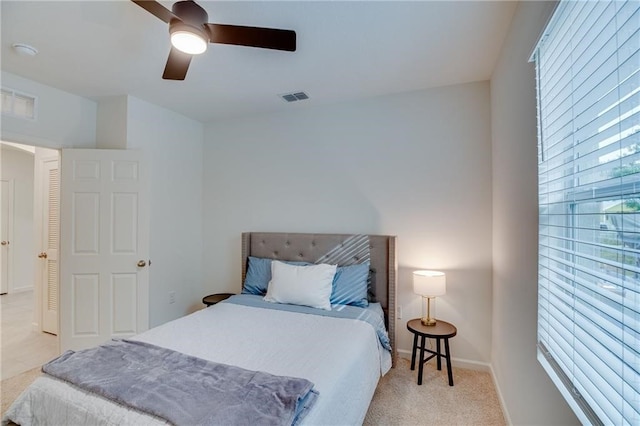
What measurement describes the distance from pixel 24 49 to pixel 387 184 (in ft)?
10.4

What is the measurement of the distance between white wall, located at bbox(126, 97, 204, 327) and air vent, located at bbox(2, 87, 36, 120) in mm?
756

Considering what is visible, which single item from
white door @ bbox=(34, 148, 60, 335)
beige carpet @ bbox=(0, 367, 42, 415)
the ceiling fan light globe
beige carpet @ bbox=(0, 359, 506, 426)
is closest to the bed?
beige carpet @ bbox=(0, 359, 506, 426)

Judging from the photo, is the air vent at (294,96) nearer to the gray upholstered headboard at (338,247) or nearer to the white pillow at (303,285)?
the gray upholstered headboard at (338,247)

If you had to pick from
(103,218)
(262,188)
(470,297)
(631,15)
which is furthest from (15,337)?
(631,15)

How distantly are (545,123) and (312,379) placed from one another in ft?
5.48

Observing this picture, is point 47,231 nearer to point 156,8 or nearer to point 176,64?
point 176,64

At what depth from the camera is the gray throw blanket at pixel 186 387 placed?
3.94 ft

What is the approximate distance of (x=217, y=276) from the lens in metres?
3.93

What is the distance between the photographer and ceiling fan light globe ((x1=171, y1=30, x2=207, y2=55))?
155 centimetres

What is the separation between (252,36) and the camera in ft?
5.40

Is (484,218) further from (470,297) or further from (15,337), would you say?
(15,337)

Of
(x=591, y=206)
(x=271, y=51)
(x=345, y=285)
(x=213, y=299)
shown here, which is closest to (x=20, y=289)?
(x=213, y=299)

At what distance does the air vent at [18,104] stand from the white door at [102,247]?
415mm

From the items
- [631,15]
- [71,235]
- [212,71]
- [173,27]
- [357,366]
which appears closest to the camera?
[631,15]
